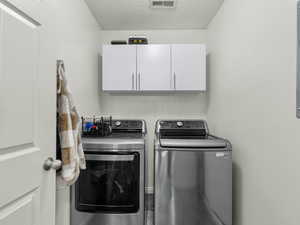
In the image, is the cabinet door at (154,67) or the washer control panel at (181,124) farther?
the washer control panel at (181,124)

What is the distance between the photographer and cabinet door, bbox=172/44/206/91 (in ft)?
7.78

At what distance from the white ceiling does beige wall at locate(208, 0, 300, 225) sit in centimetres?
29

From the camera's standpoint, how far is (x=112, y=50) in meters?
2.40

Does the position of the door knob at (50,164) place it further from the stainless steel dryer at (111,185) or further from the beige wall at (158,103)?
the beige wall at (158,103)

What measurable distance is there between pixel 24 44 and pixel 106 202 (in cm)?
137

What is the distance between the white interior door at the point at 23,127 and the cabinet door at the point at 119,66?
4.21 ft

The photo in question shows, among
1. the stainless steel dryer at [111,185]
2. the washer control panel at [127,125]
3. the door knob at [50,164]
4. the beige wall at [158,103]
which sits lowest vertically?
the stainless steel dryer at [111,185]

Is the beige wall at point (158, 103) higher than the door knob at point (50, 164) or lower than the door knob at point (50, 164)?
higher

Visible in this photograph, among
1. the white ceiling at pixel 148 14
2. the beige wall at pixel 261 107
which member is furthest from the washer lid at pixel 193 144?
the white ceiling at pixel 148 14

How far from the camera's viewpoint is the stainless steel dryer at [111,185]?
170 centimetres

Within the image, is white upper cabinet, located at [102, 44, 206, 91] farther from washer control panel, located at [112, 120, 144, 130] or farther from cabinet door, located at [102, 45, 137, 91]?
washer control panel, located at [112, 120, 144, 130]

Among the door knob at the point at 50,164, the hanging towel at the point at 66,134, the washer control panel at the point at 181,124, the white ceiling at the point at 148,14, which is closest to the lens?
the door knob at the point at 50,164

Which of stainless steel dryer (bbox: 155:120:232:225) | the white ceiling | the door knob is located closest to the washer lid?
stainless steel dryer (bbox: 155:120:232:225)

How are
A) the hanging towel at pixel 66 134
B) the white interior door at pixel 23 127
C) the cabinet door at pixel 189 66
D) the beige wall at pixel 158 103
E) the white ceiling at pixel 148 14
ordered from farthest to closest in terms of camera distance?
the beige wall at pixel 158 103 < the cabinet door at pixel 189 66 < the white ceiling at pixel 148 14 < the hanging towel at pixel 66 134 < the white interior door at pixel 23 127
